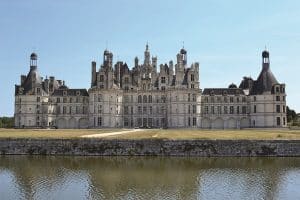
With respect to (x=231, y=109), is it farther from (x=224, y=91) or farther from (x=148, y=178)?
(x=148, y=178)

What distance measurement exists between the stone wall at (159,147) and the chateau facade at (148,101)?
33044mm

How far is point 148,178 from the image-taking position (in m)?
21.7

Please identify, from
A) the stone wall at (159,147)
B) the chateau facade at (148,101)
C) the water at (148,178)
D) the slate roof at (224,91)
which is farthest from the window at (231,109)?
the water at (148,178)

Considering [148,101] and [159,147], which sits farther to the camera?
[148,101]

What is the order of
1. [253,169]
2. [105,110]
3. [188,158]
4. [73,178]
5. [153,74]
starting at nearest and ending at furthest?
[73,178] → [253,169] → [188,158] → [105,110] → [153,74]

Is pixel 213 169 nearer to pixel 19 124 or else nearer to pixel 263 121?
pixel 263 121

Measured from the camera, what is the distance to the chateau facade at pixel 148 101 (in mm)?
66188

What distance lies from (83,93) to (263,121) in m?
28.4

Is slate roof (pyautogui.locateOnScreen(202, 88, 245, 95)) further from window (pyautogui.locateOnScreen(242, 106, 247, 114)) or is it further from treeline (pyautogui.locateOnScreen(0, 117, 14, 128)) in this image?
treeline (pyautogui.locateOnScreen(0, 117, 14, 128))

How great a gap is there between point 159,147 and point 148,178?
1049 centimetres

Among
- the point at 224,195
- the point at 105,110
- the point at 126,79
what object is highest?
the point at 126,79

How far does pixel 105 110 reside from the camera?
217ft

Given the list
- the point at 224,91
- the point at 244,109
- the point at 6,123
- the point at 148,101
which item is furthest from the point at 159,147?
the point at 6,123

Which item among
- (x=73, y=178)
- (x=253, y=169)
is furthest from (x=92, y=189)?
(x=253, y=169)
